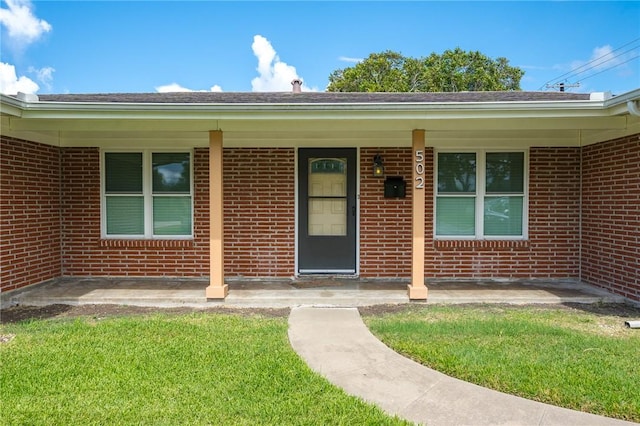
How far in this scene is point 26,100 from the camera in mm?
5285

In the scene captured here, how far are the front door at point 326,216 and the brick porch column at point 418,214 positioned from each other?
1.52 m

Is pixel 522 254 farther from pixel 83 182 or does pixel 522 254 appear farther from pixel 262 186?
pixel 83 182

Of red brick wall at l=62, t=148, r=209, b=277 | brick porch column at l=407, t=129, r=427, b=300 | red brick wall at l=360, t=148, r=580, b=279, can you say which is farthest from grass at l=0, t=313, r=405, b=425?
red brick wall at l=360, t=148, r=580, b=279

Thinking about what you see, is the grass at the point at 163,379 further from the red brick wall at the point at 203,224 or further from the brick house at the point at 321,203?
the brick house at the point at 321,203

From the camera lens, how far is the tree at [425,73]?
99.9ft

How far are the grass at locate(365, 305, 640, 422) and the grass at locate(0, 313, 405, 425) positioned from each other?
45.3 inches

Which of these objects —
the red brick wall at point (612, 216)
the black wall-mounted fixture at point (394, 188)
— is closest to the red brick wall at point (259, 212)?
the black wall-mounted fixture at point (394, 188)

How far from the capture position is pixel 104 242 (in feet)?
22.9

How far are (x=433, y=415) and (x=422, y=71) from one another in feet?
104

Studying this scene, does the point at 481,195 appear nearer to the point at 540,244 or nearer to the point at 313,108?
the point at 540,244

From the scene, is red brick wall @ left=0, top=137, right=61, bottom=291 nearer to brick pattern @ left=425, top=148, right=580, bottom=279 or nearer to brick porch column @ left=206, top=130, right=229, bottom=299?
brick porch column @ left=206, top=130, right=229, bottom=299

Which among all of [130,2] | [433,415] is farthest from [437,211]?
[130,2]

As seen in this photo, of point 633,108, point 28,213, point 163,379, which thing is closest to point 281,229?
point 28,213

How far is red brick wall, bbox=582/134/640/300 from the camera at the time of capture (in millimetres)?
5590
